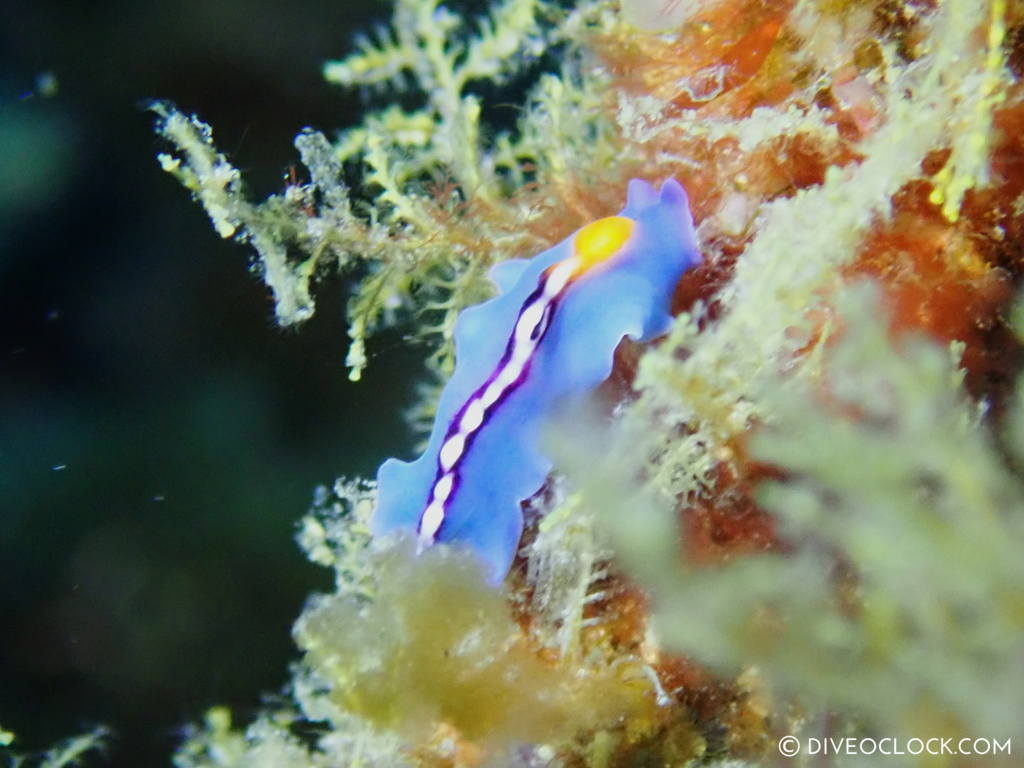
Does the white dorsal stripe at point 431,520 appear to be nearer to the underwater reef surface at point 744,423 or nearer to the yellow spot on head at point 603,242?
the underwater reef surface at point 744,423

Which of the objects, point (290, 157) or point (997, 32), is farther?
point (290, 157)

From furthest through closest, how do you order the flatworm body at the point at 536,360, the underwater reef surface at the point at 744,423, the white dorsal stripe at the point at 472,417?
the white dorsal stripe at the point at 472,417, the flatworm body at the point at 536,360, the underwater reef surface at the point at 744,423

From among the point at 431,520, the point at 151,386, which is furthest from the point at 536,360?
the point at 151,386

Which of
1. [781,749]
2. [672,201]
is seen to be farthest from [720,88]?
[781,749]

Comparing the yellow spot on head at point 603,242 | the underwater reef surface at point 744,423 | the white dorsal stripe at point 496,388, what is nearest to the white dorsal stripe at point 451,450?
the white dorsal stripe at point 496,388

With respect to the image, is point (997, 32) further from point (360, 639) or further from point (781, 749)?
point (360, 639)

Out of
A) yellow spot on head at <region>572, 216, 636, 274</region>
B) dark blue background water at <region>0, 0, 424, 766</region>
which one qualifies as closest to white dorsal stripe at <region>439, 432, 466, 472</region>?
yellow spot on head at <region>572, 216, 636, 274</region>

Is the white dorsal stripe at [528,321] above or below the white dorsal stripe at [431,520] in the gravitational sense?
above

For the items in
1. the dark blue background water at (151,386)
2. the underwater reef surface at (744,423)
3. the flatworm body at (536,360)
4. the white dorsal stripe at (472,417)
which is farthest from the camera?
the dark blue background water at (151,386)
